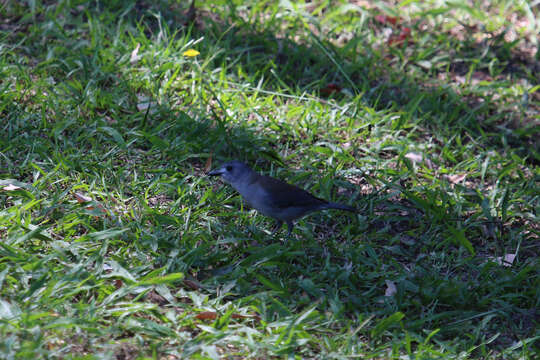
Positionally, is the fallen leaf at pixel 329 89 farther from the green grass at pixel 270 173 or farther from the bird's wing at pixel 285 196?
the bird's wing at pixel 285 196

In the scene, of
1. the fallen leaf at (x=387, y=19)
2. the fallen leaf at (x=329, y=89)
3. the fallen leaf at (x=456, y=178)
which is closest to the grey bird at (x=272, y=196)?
the fallen leaf at (x=456, y=178)

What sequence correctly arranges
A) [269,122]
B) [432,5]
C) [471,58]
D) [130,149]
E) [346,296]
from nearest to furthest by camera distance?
1. [346,296]
2. [130,149]
3. [269,122]
4. [471,58]
5. [432,5]

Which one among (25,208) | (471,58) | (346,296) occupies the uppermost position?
(471,58)

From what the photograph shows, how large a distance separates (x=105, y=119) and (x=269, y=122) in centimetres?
132

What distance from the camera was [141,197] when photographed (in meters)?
4.21

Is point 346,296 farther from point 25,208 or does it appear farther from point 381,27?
point 381,27

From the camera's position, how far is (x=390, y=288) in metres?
3.81

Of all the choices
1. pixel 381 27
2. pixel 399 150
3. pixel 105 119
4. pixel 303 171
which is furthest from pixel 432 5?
pixel 105 119

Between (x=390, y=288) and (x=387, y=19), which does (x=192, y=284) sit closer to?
(x=390, y=288)

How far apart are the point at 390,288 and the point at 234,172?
129 centimetres

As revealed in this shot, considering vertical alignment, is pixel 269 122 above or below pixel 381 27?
below

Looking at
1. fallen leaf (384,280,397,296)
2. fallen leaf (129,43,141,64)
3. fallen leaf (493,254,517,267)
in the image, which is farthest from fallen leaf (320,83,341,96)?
fallen leaf (384,280,397,296)

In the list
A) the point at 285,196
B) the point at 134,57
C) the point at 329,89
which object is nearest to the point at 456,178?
the point at 329,89

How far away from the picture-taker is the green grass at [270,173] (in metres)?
3.28
